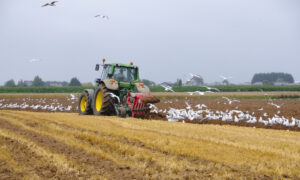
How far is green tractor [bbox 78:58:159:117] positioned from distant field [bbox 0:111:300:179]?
3105 mm

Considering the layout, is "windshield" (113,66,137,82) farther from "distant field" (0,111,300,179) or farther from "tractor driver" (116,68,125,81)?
"distant field" (0,111,300,179)

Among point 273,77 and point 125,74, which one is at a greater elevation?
point 273,77

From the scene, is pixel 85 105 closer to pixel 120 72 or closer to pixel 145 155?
pixel 120 72

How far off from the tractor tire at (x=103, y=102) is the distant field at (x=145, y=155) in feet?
10.7

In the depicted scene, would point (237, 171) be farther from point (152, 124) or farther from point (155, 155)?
point (152, 124)

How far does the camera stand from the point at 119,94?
12.9 m

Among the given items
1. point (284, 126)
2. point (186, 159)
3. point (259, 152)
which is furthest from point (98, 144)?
point (284, 126)

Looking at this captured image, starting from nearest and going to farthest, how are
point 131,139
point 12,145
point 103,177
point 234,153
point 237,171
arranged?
point 103,177, point 237,171, point 234,153, point 12,145, point 131,139

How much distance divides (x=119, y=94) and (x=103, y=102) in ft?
2.94

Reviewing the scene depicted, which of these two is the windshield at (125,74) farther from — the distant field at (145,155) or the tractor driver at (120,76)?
the distant field at (145,155)

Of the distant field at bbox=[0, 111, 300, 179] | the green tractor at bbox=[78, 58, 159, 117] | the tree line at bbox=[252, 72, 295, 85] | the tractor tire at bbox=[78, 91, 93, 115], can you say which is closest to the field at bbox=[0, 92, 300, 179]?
the distant field at bbox=[0, 111, 300, 179]

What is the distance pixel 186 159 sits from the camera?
5781mm

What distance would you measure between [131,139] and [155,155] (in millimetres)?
1642

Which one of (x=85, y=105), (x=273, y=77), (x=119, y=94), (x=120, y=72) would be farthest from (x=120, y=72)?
(x=273, y=77)
